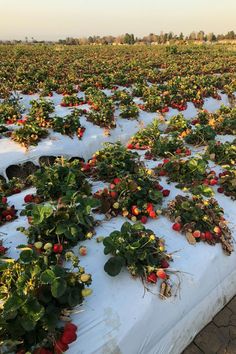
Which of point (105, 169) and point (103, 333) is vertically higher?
point (105, 169)

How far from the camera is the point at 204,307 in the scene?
13.0 ft

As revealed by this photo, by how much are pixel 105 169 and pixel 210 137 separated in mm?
3294

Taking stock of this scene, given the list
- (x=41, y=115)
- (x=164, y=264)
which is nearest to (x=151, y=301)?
(x=164, y=264)

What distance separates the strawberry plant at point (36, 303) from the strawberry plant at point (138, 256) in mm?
522

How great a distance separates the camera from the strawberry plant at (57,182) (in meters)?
4.81

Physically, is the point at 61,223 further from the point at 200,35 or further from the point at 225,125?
the point at 200,35

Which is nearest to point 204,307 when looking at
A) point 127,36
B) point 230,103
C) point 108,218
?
point 108,218

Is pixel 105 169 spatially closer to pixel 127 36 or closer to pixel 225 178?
pixel 225 178

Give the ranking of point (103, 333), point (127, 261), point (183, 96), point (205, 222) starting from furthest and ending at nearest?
point (183, 96) < point (205, 222) < point (127, 261) < point (103, 333)

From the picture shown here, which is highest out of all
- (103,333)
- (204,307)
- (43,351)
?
(43,351)

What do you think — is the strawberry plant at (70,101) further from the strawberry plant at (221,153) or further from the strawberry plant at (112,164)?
the strawberry plant at (221,153)

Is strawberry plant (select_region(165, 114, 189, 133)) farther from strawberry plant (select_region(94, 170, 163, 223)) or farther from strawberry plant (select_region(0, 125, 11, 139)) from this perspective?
strawberry plant (select_region(0, 125, 11, 139))

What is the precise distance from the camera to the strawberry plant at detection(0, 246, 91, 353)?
279 cm

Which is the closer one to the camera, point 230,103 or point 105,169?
point 105,169
